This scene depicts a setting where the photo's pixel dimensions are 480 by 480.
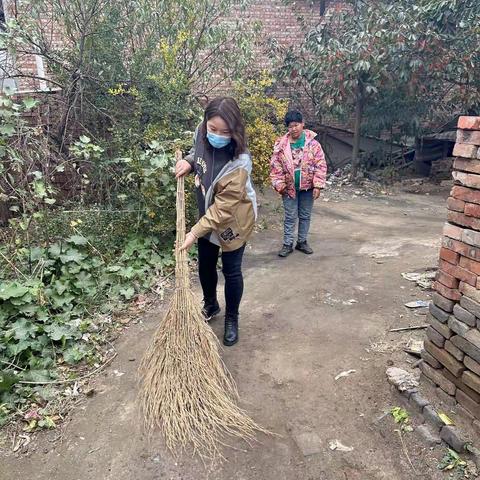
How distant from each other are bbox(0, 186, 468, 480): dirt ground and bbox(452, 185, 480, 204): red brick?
46.0 inches

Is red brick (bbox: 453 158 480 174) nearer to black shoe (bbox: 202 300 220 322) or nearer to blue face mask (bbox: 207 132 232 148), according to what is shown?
blue face mask (bbox: 207 132 232 148)

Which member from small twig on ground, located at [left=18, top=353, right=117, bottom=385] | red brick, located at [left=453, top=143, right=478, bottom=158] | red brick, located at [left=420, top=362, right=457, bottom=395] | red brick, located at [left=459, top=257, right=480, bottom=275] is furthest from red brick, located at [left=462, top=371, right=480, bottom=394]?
small twig on ground, located at [left=18, top=353, right=117, bottom=385]

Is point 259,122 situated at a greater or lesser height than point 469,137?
lesser

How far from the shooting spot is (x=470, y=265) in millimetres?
2133

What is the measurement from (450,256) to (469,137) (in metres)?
0.60

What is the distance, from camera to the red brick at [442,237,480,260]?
209 cm

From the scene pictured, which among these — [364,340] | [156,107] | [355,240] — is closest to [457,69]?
[355,240]

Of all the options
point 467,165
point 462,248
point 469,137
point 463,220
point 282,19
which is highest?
point 282,19

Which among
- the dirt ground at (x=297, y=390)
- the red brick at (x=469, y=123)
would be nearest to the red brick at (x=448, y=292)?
the dirt ground at (x=297, y=390)

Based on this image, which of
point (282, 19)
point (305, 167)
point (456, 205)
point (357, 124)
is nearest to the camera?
point (456, 205)

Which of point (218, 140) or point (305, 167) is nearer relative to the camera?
point (218, 140)

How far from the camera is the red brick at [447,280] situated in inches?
88.7

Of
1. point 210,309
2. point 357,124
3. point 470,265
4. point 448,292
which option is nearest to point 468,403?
point 448,292

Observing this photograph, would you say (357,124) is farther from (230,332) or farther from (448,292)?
(448,292)
